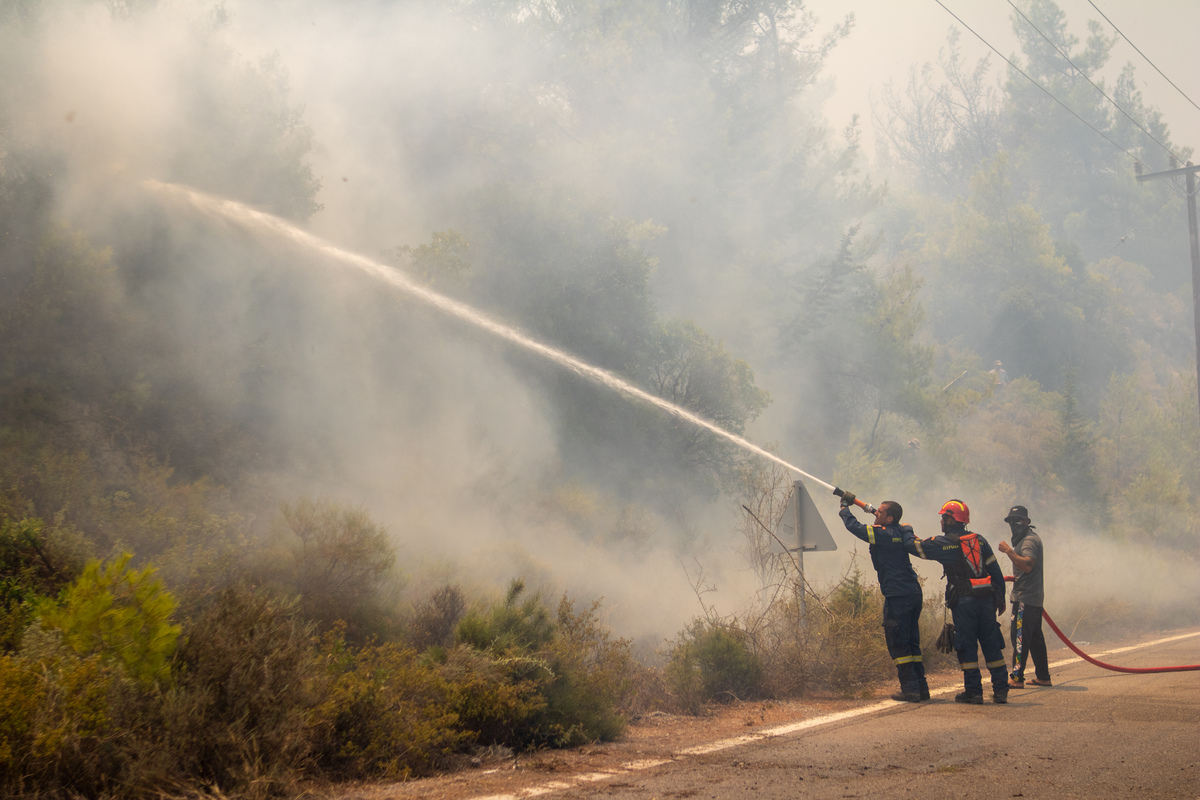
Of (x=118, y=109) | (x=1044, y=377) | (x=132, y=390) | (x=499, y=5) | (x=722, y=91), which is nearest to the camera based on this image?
(x=132, y=390)

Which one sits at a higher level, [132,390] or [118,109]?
[118,109]

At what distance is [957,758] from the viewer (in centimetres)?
448

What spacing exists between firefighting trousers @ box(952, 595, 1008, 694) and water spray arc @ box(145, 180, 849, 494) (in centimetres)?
247

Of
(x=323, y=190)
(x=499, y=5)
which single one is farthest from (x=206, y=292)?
(x=499, y=5)

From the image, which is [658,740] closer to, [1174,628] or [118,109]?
[118,109]

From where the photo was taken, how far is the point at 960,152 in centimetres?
4950

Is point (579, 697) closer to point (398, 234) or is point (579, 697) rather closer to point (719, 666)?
point (719, 666)

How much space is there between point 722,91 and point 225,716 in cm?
2313

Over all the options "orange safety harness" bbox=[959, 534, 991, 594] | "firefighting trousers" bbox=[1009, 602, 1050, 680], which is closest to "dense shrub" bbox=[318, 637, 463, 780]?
"orange safety harness" bbox=[959, 534, 991, 594]

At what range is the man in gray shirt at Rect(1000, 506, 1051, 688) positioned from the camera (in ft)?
25.1

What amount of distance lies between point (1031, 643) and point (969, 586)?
1.36 metres

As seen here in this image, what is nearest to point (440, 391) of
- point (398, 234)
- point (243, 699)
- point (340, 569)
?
point (398, 234)

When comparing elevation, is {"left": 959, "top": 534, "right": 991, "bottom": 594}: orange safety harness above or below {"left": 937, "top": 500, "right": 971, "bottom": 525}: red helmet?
below

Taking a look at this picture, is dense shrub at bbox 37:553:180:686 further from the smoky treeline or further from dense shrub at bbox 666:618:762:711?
dense shrub at bbox 666:618:762:711
